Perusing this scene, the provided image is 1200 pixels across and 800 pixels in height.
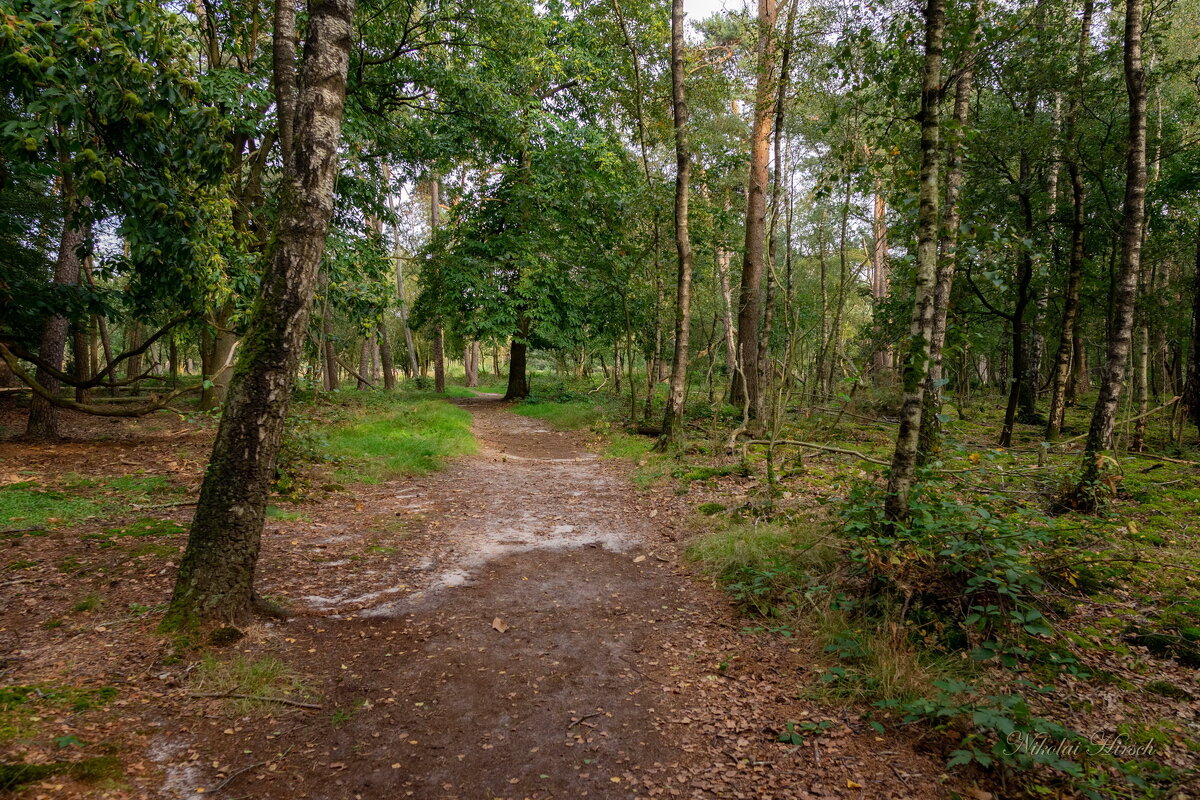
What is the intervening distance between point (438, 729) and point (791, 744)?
2.03 m

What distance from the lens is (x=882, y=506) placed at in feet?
15.3

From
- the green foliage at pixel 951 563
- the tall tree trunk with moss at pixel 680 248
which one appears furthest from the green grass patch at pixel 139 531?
the tall tree trunk with moss at pixel 680 248

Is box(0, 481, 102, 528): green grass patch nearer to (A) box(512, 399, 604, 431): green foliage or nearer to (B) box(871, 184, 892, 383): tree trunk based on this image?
(A) box(512, 399, 604, 431): green foliage

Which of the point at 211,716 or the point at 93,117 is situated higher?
the point at 93,117

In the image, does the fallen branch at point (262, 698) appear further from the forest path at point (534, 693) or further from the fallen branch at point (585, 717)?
the fallen branch at point (585, 717)

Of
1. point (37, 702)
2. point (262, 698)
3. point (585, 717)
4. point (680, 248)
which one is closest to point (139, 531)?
point (37, 702)

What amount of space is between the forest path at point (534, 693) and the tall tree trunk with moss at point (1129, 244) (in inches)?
203

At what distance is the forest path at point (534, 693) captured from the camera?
2.77m

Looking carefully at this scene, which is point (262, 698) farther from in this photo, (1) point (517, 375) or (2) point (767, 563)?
(1) point (517, 375)

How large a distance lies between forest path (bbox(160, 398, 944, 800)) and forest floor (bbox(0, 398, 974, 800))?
0.01 metres

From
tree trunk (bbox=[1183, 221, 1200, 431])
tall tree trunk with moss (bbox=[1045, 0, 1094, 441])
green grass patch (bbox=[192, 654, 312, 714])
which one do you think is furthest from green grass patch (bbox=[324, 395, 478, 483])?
tree trunk (bbox=[1183, 221, 1200, 431])

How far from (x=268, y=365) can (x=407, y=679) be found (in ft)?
7.60

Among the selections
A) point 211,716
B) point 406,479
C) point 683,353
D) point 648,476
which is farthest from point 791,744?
point 683,353

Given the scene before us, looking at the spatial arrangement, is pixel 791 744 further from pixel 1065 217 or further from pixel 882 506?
pixel 1065 217
